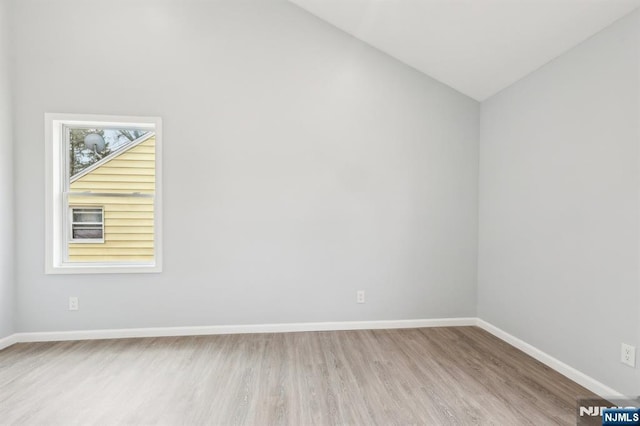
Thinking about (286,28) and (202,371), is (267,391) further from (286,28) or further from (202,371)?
(286,28)

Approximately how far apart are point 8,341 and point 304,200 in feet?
10.1

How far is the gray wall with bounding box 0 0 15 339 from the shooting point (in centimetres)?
282

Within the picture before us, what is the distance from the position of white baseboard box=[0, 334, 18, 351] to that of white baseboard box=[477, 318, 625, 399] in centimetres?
477

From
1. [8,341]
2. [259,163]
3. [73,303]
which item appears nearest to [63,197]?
[73,303]

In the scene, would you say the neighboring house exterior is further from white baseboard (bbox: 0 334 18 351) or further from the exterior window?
white baseboard (bbox: 0 334 18 351)

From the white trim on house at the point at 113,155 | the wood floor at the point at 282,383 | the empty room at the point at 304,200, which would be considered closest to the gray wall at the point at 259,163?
the empty room at the point at 304,200

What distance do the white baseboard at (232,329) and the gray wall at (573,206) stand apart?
→ 665 mm

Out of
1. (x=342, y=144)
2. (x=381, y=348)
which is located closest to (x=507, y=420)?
(x=381, y=348)

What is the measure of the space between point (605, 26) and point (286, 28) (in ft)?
8.74

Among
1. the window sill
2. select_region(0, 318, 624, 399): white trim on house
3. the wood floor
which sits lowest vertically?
the wood floor

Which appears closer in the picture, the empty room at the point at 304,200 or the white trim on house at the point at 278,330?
the empty room at the point at 304,200

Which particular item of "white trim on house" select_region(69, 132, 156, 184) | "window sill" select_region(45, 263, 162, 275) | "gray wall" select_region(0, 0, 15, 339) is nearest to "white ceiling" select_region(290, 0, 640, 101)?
"white trim on house" select_region(69, 132, 156, 184)

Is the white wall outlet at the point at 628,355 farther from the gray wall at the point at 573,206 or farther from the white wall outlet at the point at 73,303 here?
the white wall outlet at the point at 73,303

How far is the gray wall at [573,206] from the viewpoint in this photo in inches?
77.7
